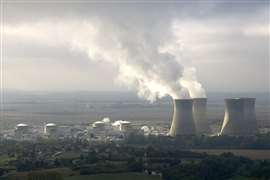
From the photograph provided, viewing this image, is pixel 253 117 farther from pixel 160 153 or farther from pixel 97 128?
pixel 97 128

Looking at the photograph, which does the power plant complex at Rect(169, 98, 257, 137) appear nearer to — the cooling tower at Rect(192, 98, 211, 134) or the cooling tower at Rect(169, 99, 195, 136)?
the cooling tower at Rect(169, 99, 195, 136)

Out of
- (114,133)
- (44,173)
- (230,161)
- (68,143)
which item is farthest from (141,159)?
(114,133)

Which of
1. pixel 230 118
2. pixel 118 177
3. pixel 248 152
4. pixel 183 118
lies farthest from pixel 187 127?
pixel 118 177

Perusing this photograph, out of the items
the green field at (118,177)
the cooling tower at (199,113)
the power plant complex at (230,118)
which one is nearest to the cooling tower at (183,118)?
the power plant complex at (230,118)

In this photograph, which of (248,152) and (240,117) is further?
(240,117)

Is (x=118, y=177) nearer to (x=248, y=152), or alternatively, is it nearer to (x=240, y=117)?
(x=248, y=152)

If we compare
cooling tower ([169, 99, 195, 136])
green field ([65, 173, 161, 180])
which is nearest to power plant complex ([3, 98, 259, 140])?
cooling tower ([169, 99, 195, 136])
